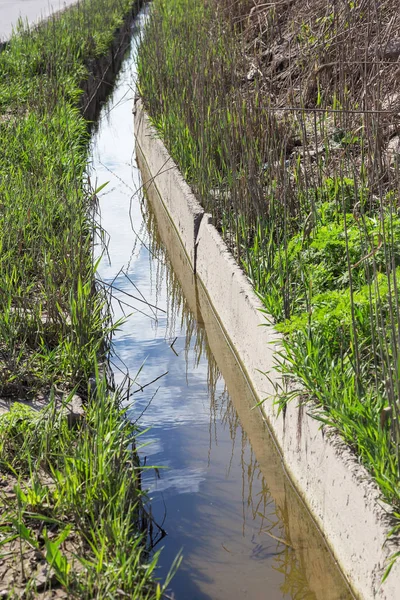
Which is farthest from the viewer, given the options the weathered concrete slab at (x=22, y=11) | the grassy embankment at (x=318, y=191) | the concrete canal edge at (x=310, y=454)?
the weathered concrete slab at (x=22, y=11)

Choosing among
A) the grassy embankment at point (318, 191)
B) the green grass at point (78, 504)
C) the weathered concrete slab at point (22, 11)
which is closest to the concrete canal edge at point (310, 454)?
the grassy embankment at point (318, 191)

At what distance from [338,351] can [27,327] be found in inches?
54.9

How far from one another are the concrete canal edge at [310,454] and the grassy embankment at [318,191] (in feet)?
0.23

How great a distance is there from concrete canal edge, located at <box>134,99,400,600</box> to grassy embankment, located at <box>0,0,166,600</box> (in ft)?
2.08

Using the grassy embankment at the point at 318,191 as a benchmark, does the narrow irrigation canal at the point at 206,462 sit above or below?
below

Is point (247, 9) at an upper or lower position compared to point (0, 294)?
upper

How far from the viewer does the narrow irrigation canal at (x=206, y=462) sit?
9.73 ft

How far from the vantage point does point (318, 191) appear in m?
4.91

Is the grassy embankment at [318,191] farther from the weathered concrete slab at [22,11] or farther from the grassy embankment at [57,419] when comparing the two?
the weathered concrete slab at [22,11]

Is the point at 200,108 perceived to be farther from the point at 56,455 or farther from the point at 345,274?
the point at 56,455

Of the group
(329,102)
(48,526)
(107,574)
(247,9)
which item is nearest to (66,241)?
(48,526)

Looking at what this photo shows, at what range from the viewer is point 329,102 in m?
6.35

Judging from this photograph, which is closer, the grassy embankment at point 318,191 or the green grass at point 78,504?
the green grass at point 78,504

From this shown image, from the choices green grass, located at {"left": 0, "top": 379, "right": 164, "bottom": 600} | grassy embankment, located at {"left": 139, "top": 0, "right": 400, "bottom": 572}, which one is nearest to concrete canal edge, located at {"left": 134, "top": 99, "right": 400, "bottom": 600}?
grassy embankment, located at {"left": 139, "top": 0, "right": 400, "bottom": 572}
